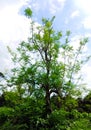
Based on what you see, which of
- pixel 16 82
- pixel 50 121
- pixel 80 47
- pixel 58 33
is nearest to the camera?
pixel 50 121

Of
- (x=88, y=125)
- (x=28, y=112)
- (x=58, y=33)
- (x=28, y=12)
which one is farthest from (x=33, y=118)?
(x=28, y=12)

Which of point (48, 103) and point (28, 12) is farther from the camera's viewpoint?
point (28, 12)

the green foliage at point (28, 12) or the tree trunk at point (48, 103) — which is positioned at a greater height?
the green foliage at point (28, 12)

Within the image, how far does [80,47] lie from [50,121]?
5677 mm

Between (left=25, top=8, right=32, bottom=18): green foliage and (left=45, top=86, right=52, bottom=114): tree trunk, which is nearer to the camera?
(left=45, top=86, right=52, bottom=114): tree trunk

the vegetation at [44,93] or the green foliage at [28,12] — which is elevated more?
the green foliage at [28,12]

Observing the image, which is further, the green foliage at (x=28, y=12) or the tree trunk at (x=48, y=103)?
the green foliage at (x=28, y=12)

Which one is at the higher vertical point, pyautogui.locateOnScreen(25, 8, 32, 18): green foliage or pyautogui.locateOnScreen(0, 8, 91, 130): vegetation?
pyautogui.locateOnScreen(25, 8, 32, 18): green foliage

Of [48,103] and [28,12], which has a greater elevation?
[28,12]

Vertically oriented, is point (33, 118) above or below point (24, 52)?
below

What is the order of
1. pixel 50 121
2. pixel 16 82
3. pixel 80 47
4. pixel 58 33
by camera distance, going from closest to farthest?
pixel 50 121 → pixel 16 82 → pixel 58 33 → pixel 80 47

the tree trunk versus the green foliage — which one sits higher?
the green foliage

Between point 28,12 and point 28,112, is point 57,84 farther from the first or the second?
point 28,12

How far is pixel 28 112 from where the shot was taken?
16.6m
